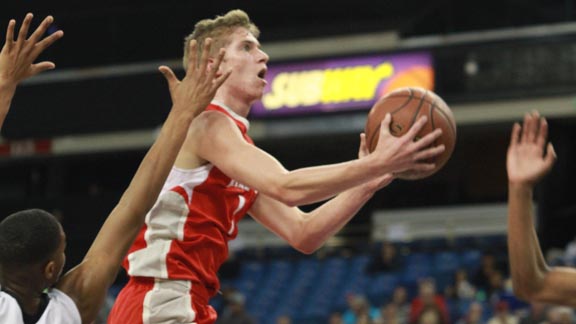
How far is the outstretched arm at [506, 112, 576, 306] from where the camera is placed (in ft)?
10.7

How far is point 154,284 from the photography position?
426 cm

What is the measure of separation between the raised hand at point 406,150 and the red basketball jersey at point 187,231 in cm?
85

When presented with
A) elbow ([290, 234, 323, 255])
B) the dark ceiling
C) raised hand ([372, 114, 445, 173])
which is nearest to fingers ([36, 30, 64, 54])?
raised hand ([372, 114, 445, 173])

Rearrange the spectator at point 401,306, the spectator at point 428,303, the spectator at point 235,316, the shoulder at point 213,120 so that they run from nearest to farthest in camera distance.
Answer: the shoulder at point 213,120 → the spectator at point 428,303 → the spectator at point 235,316 → the spectator at point 401,306

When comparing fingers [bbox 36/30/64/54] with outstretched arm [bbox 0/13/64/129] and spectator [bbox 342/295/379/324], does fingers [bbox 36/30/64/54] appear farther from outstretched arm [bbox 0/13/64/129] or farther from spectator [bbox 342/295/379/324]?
spectator [bbox 342/295/379/324]

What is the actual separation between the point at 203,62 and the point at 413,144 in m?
0.77

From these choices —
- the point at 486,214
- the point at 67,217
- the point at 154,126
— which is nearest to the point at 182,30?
the point at 154,126

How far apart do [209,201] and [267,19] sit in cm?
1283

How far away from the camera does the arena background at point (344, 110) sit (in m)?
15.7

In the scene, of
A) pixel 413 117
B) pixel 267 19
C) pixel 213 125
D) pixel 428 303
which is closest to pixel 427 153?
pixel 413 117

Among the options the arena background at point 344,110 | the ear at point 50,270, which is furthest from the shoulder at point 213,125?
the arena background at point 344,110

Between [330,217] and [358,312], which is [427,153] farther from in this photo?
[358,312]

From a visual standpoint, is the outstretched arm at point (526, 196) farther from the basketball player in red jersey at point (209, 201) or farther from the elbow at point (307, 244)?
the elbow at point (307, 244)

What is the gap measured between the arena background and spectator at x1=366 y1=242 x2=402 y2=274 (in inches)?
96.5
